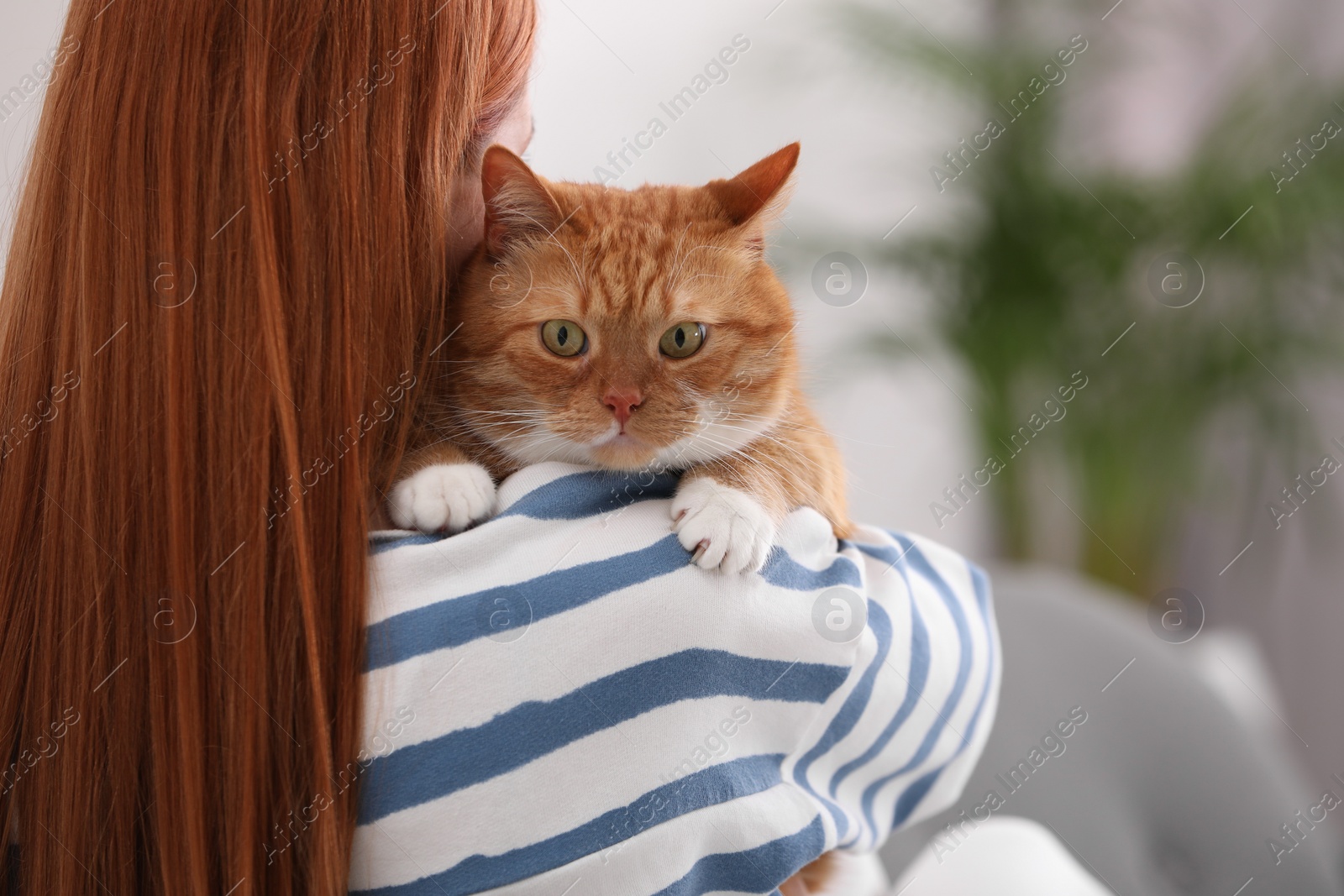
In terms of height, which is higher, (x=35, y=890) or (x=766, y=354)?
(x=766, y=354)

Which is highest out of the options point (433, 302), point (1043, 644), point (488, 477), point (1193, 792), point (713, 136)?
point (713, 136)

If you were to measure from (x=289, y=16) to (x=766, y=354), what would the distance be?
595 mm

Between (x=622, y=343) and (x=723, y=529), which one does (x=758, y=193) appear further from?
(x=723, y=529)

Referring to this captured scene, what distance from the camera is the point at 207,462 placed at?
0.82 metres

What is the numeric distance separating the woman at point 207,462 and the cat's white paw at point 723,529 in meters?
0.06

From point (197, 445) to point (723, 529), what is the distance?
46 centimetres

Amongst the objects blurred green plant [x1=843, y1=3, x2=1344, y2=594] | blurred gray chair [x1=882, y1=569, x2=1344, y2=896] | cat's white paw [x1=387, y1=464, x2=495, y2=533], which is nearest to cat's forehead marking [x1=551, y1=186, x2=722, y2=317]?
cat's white paw [x1=387, y1=464, x2=495, y2=533]

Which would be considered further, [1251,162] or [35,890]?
[1251,162]

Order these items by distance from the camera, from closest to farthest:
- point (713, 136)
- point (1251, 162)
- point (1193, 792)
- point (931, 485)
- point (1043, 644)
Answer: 1. point (1193, 792)
2. point (1043, 644)
3. point (1251, 162)
4. point (713, 136)
5. point (931, 485)

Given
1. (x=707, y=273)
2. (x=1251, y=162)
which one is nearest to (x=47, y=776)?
(x=707, y=273)

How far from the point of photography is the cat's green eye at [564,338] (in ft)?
3.47

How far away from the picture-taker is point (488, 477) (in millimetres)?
977

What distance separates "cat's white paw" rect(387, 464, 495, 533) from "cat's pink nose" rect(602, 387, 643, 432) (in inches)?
6.3

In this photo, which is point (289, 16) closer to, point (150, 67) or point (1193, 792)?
point (150, 67)
